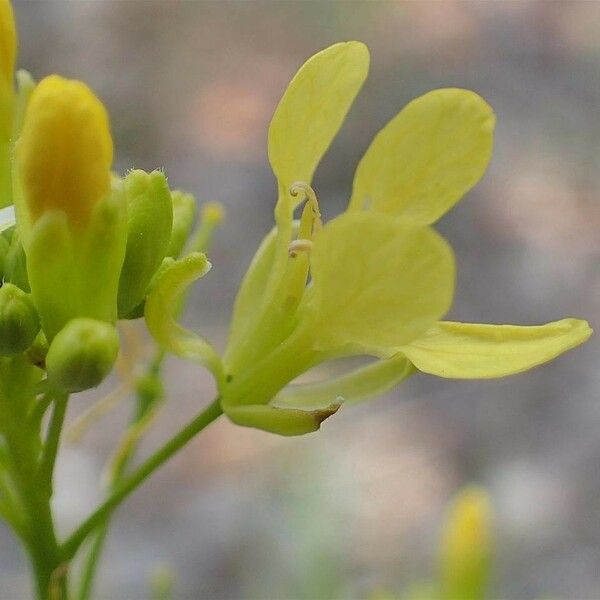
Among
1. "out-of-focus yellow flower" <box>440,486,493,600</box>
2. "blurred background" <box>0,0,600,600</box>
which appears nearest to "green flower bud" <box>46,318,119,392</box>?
"out-of-focus yellow flower" <box>440,486,493,600</box>

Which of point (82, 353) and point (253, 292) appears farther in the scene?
point (253, 292)

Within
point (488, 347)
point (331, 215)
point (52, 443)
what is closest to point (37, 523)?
point (52, 443)

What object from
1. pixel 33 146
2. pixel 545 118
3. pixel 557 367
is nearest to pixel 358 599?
pixel 557 367

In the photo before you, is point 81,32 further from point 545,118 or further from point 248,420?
point 248,420

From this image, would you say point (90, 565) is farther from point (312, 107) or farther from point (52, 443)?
point (312, 107)

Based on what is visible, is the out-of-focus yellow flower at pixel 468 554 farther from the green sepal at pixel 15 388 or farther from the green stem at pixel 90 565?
the green sepal at pixel 15 388
